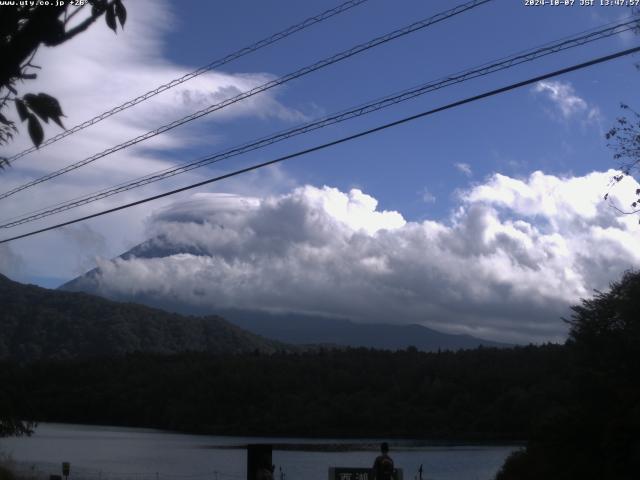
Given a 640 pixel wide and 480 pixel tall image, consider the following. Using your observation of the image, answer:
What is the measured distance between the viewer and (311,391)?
116562 millimetres

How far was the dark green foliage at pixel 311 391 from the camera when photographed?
98188 mm

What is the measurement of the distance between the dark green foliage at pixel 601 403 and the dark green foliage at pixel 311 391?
5843cm

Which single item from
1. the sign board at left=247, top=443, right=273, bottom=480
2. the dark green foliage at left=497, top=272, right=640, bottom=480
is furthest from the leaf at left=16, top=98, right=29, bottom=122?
the dark green foliage at left=497, top=272, right=640, bottom=480

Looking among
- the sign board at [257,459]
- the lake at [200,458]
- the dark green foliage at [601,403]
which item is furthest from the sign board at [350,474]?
the lake at [200,458]

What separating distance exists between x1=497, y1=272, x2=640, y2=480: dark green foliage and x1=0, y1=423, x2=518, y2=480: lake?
25.1 m

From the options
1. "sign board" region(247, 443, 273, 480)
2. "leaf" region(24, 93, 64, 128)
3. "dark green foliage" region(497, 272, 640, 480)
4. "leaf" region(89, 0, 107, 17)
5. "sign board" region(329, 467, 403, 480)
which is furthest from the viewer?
"dark green foliage" region(497, 272, 640, 480)

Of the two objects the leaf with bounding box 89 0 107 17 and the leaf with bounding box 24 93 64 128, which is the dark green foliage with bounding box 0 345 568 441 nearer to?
the leaf with bounding box 89 0 107 17

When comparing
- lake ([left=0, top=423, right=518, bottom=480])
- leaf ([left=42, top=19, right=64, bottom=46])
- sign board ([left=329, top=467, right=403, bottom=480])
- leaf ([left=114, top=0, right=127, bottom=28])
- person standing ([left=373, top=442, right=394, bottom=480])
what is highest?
leaf ([left=114, top=0, right=127, bottom=28])

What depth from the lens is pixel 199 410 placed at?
12338 centimetres

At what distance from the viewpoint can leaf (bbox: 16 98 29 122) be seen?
13.7ft

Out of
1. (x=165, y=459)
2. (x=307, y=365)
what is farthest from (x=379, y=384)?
(x=165, y=459)

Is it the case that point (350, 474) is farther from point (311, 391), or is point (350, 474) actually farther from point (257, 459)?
point (311, 391)

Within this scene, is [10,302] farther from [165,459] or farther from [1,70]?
[1,70]

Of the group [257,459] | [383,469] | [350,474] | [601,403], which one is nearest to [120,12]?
[257,459]
